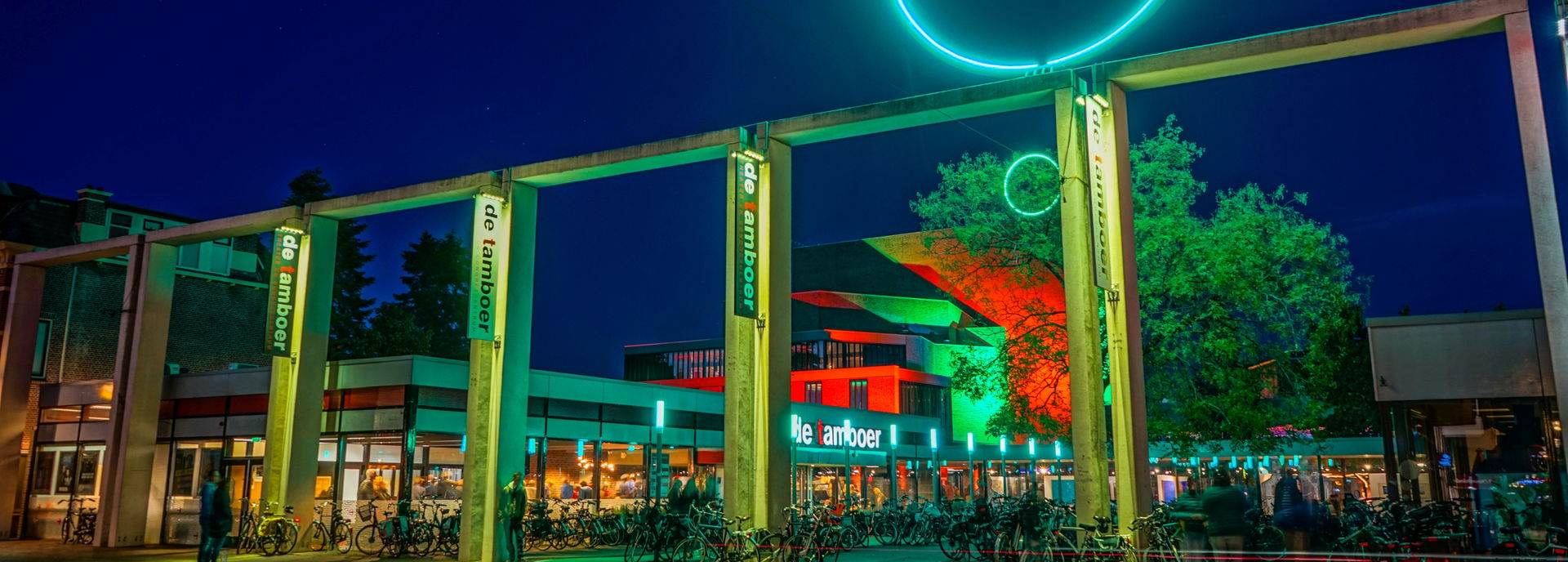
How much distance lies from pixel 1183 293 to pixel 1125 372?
10.6m

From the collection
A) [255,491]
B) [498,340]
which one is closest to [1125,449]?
[498,340]

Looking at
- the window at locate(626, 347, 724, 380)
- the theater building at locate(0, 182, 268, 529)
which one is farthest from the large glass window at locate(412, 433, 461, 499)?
the window at locate(626, 347, 724, 380)

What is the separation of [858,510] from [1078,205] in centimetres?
1265

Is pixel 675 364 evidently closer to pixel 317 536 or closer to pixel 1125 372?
pixel 317 536

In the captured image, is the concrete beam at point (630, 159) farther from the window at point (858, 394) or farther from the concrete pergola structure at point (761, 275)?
the window at point (858, 394)

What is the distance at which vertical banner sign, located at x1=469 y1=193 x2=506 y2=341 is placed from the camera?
19.1m

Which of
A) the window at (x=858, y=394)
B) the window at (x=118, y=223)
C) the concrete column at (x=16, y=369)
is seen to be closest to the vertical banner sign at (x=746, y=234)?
the concrete column at (x=16, y=369)

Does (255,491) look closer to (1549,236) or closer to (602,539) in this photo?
(602,539)

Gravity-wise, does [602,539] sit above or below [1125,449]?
below

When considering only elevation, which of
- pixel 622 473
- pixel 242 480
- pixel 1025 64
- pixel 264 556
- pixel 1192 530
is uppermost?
pixel 1025 64

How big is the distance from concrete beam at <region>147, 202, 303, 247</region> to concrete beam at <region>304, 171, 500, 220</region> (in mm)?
589

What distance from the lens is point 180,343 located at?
32844 millimetres

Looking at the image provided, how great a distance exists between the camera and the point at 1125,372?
14.6m

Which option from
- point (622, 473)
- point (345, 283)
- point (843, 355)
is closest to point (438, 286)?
point (345, 283)
